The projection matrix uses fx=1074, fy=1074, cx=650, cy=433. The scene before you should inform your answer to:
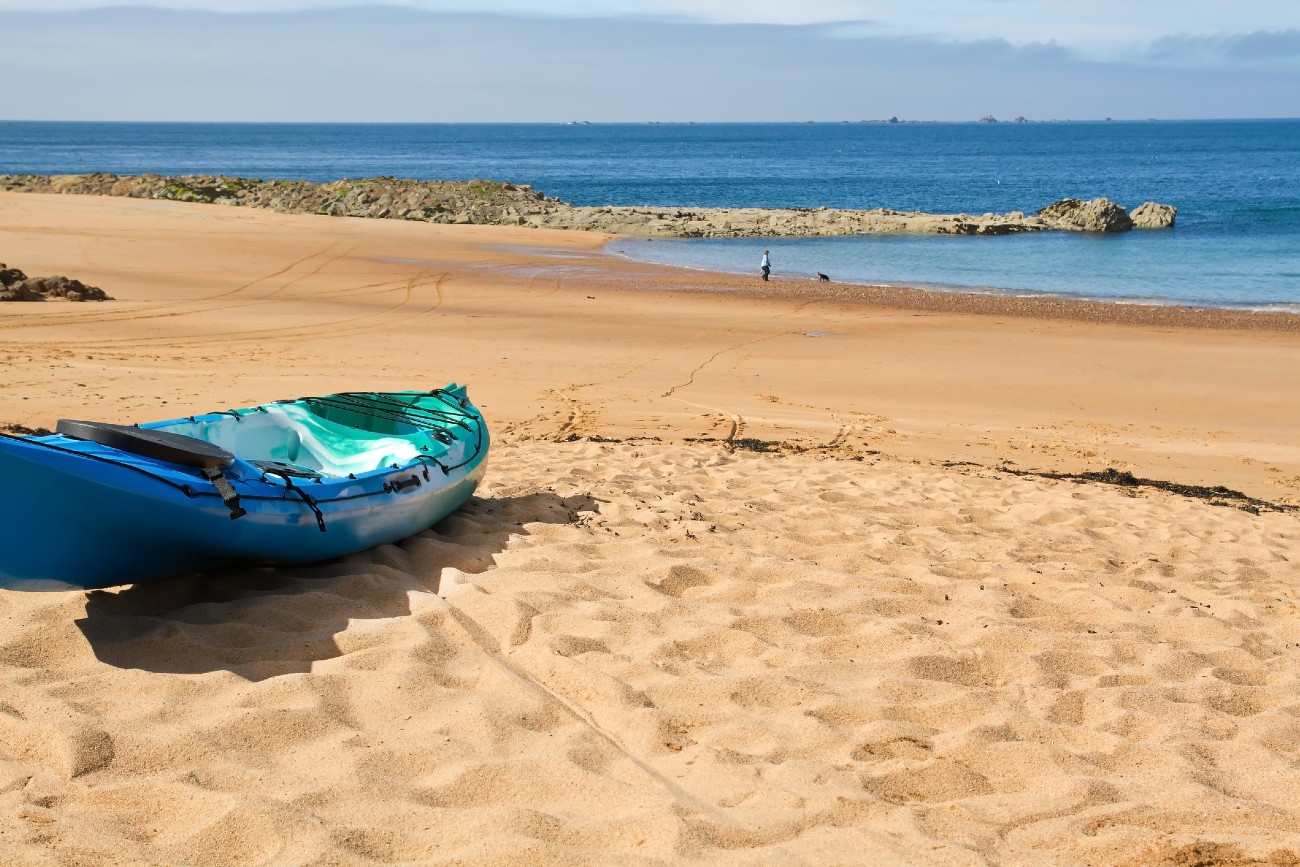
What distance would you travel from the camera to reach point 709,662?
5.23 metres

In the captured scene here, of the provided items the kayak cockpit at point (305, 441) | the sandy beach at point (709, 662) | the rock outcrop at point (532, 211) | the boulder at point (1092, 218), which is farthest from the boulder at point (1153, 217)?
the kayak cockpit at point (305, 441)

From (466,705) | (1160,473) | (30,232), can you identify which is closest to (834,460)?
(1160,473)

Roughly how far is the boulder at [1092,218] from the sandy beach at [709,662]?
30.0 meters

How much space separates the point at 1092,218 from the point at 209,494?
40372 mm

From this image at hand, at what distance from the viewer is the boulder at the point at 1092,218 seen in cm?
3978

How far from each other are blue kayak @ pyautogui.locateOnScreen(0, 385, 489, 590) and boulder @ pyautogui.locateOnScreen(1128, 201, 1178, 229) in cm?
4045

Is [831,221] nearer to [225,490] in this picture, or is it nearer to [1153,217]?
[1153,217]

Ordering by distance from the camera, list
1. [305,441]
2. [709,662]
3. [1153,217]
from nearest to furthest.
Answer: [709,662], [305,441], [1153,217]

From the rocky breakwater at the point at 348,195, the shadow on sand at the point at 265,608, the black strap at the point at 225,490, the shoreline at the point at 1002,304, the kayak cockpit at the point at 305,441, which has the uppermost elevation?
the rocky breakwater at the point at 348,195

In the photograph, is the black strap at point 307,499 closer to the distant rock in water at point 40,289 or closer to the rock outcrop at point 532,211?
the distant rock in water at point 40,289

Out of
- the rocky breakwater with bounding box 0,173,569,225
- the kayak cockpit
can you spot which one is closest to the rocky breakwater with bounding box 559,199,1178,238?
the rocky breakwater with bounding box 0,173,569,225

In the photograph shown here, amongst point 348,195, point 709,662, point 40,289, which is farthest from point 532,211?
point 709,662

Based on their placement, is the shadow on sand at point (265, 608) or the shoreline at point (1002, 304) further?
the shoreline at point (1002, 304)

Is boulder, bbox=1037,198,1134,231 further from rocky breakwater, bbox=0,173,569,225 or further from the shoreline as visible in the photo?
rocky breakwater, bbox=0,173,569,225
